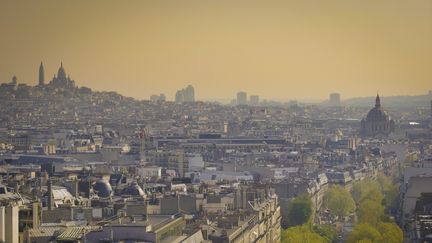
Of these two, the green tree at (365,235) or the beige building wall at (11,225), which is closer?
the beige building wall at (11,225)

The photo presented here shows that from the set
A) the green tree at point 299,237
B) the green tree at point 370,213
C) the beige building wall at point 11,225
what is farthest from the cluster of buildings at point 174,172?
the green tree at point 370,213

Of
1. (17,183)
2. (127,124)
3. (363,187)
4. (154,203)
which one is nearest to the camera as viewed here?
(154,203)

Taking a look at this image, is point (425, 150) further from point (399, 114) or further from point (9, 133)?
point (399, 114)

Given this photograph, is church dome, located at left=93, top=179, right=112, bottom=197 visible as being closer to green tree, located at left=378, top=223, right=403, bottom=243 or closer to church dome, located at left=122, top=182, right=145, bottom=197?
church dome, located at left=122, top=182, right=145, bottom=197

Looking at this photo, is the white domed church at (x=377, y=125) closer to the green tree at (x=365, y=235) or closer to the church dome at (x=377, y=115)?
the church dome at (x=377, y=115)

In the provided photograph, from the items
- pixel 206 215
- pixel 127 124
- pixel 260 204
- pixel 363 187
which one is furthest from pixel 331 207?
pixel 127 124

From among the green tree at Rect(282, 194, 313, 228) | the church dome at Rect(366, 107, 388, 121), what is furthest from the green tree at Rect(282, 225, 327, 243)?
the church dome at Rect(366, 107, 388, 121)

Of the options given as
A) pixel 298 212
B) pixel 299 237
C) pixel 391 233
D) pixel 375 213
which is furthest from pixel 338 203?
pixel 391 233
